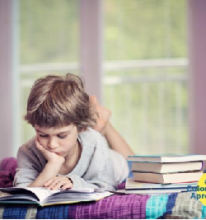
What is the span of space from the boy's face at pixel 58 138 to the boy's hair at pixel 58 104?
2 centimetres

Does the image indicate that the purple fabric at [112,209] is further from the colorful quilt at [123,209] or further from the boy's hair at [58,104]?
the boy's hair at [58,104]

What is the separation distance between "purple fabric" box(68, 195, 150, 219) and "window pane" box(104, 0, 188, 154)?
264 centimetres

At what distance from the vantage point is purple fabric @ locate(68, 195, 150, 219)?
1286 mm

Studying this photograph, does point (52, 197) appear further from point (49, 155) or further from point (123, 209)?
point (49, 155)

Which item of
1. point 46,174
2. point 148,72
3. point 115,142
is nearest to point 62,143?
point 46,174

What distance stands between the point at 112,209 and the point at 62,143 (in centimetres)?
50

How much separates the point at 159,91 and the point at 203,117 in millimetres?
475

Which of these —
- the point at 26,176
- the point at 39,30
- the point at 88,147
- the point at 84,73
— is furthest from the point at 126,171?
the point at 39,30

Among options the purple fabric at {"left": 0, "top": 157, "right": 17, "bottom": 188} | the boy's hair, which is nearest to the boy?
the boy's hair

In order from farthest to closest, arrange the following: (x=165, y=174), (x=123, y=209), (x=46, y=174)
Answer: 1. (x=46, y=174)
2. (x=165, y=174)
3. (x=123, y=209)

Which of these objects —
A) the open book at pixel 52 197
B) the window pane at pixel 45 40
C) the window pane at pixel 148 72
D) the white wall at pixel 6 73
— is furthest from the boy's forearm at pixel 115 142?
the white wall at pixel 6 73

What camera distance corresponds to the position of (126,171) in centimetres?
243

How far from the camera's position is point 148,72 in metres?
4.02

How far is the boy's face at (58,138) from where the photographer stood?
1.71m
